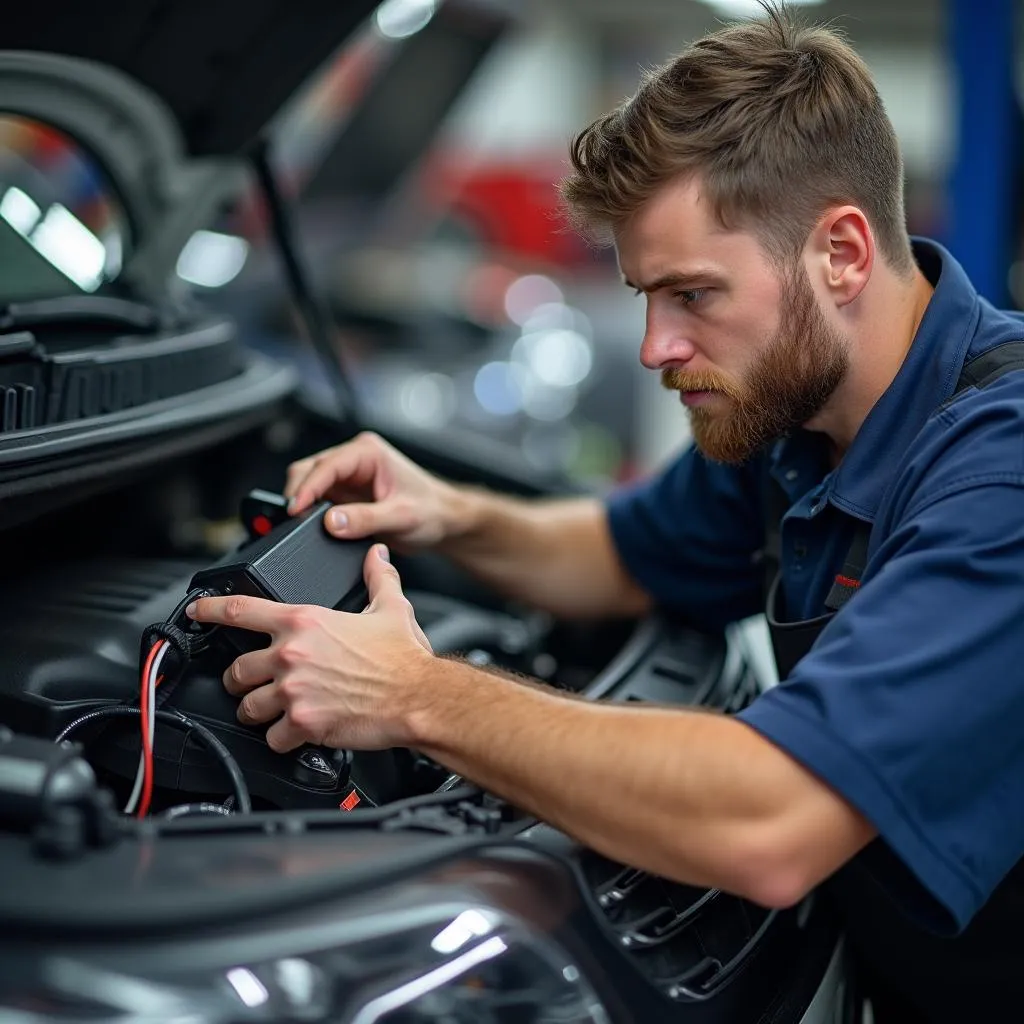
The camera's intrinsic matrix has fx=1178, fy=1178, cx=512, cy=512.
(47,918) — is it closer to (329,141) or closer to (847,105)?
(847,105)

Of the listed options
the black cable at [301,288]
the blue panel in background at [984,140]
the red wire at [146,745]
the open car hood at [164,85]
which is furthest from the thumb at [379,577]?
the blue panel in background at [984,140]

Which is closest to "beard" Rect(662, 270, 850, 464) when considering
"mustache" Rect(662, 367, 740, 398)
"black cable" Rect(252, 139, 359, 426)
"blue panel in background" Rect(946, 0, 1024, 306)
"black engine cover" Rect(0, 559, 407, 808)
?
"mustache" Rect(662, 367, 740, 398)

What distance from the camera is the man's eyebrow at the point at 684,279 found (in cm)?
114

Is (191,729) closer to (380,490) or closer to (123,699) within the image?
(123,699)

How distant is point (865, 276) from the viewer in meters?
1.18

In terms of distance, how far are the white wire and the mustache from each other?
0.58 metres

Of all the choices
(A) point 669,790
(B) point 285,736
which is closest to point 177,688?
(B) point 285,736

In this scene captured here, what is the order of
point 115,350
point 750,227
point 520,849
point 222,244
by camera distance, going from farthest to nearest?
point 222,244 < point 115,350 < point 750,227 < point 520,849

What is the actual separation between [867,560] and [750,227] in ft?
1.15

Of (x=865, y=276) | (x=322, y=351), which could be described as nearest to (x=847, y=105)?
(x=865, y=276)

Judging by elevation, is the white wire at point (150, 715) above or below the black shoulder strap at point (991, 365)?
below

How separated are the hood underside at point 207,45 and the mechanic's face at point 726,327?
2.23ft

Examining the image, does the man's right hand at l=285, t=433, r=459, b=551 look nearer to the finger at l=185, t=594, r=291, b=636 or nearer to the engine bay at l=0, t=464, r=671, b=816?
the engine bay at l=0, t=464, r=671, b=816

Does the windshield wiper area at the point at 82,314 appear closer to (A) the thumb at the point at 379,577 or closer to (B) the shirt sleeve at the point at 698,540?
(A) the thumb at the point at 379,577
